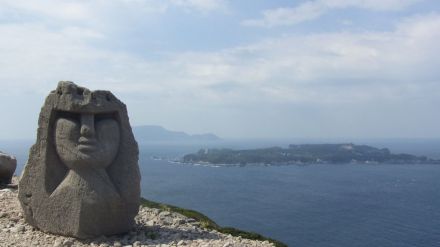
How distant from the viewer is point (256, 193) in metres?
64.2

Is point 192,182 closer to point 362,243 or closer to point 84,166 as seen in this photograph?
A: point 362,243

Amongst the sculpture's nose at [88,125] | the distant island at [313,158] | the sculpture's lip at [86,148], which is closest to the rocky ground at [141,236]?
the sculpture's lip at [86,148]

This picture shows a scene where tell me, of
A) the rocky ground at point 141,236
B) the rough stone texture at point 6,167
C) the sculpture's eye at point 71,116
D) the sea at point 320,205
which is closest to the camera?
the rocky ground at point 141,236

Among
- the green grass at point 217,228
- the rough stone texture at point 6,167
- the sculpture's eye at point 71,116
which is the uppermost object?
the sculpture's eye at point 71,116

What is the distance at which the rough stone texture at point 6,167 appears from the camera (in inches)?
655

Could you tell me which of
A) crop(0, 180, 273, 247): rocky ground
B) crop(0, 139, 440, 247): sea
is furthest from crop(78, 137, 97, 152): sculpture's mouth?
crop(0, 139, 440, 247): sea

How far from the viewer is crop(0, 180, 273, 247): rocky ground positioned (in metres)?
10.7

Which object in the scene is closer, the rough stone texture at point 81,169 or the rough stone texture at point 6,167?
the rough stone texture at point 81,169

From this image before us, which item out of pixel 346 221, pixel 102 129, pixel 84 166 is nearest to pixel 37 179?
pixel 84 166

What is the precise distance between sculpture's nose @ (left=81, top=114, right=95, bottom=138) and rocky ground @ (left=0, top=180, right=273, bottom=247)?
243cm

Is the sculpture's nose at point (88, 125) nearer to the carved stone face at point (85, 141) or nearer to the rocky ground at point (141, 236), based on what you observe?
the carved stone face at point (85, 141)

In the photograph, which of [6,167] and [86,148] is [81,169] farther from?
[6,167]

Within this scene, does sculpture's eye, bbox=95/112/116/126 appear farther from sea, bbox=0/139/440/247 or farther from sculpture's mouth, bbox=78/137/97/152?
sea, bbox=0/139/440/247

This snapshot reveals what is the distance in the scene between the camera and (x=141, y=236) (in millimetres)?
11414
